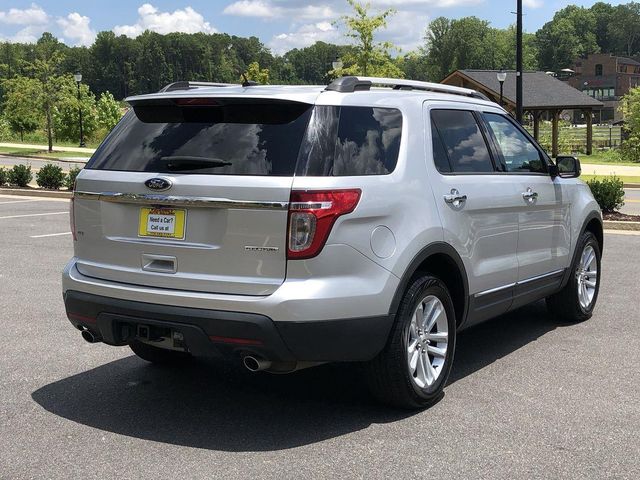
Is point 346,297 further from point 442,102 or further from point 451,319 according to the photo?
point 442,102

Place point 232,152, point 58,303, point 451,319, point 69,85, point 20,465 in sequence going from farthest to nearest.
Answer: point 69,85 < point 58,303 < point 451,319 < point 232,152 < point 20,465

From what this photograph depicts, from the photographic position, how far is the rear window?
4.05 metres

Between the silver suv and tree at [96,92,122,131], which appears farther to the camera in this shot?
tree at [96,92,122,131]

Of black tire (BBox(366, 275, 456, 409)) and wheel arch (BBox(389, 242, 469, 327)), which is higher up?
wheel arch (BBox(389, 242, 469, 327))

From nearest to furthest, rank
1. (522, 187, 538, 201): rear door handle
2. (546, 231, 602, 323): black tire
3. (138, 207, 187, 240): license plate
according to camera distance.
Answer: (138, 207, 187, 240): license plate < (522, 187, 538, 201): rear door handle < (546, 231, 602, 323): black tire

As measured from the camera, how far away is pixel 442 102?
5098 millimetres

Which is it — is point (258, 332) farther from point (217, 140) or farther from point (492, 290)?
point (492, 290)

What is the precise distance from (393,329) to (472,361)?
1.58 metres

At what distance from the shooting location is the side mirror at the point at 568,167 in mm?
6324

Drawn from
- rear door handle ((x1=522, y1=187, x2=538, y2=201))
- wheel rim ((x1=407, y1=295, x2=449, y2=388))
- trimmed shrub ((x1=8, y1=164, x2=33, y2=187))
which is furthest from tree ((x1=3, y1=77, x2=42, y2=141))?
wheel rim ((x1=407, y1=295, x2=449, y2=388))

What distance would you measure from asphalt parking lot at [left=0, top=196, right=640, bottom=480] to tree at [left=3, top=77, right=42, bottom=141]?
46.5 metres

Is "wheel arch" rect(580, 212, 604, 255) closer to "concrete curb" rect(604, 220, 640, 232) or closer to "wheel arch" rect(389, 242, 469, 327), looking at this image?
"wheel arch" rect(389, 242, 469, 327)

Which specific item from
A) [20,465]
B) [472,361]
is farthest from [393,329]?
[20,465]

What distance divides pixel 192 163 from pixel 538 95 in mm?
48961
